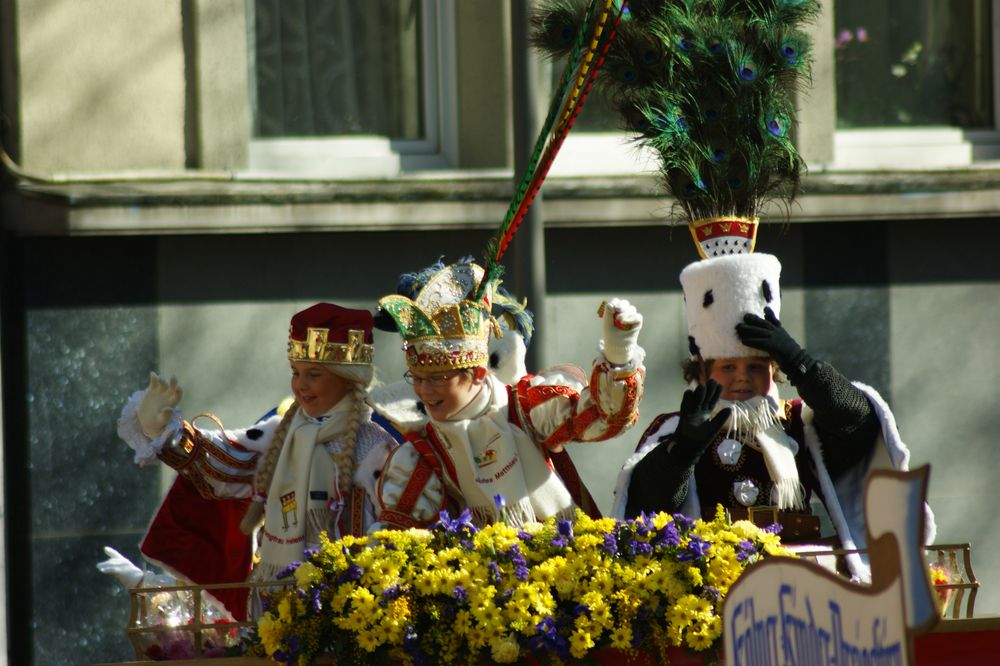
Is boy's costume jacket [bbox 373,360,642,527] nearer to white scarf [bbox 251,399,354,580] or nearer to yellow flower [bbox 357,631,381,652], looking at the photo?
white scarf [bbox 251,399,354,580]

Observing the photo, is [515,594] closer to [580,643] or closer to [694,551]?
[580,643]

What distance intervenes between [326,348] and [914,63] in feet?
14.6

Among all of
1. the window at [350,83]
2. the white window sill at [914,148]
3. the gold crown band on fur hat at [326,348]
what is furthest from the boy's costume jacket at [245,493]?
the white window sill at [914,148]

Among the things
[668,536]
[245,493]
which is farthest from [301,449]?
[668,536]

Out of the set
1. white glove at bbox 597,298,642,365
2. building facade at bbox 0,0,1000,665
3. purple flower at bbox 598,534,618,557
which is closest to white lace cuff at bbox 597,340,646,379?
white glove at bbox 597,298,642,365

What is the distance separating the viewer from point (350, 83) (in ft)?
27.1

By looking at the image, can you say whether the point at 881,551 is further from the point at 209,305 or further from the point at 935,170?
the point at 935,170

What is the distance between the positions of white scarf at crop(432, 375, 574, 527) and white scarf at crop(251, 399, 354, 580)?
475 mm

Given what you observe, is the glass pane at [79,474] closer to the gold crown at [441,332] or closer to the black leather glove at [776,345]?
the gold crown at [441,332]

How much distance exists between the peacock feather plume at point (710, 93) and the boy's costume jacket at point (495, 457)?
791 millimetres

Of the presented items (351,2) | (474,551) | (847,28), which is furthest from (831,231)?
(474,551)

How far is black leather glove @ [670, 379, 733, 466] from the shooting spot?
498 cm

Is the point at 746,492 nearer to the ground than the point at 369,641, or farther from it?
farther from it

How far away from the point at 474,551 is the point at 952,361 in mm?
4588
